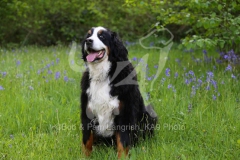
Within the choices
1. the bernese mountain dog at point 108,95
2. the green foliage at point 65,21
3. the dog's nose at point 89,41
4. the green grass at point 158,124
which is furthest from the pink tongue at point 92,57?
the green foliage at point 65,21

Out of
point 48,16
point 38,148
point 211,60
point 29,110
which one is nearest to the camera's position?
point 38,148

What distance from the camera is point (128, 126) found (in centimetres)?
325

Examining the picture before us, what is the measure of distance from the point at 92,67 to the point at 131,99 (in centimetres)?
51

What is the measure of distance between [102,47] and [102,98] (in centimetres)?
51

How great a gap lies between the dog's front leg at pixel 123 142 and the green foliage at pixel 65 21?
7.53 meters

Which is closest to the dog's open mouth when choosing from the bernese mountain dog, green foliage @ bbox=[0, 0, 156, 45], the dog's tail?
the bernese mountain dog

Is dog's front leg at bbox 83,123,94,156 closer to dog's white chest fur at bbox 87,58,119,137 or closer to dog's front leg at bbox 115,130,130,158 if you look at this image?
dog's white chest fur at bbox 87,58,119,137

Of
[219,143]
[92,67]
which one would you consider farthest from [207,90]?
[92,67]

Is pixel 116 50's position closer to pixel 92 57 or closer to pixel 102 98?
pixel 92 57

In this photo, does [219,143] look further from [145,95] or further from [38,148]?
[38,148]

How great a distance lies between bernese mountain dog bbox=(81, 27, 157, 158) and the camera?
3.23 meters

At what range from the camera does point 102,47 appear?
10.8 feet

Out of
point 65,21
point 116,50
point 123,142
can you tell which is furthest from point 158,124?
point 65,21

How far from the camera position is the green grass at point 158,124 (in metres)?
3.16
